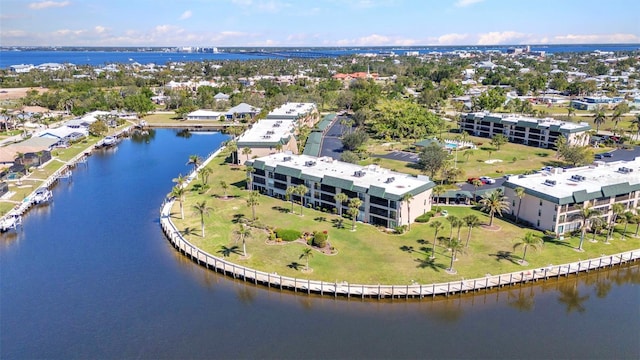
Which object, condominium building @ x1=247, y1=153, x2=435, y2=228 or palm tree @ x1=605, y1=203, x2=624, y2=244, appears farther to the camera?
condominium building @ x1=247, y1=153, x2=435, y2=228

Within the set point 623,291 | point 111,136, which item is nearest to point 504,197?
point 623,291

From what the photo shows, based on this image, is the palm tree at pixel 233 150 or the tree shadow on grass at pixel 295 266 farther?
the palm tree at pixel 233 150

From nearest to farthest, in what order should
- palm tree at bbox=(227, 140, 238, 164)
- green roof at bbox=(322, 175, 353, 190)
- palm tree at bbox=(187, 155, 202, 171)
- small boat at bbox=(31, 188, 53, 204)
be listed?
1. green roof at bbox=(322, 175, 353, 190)
2. small boat at bbox=(31, 188, 53, 204)
3. palm tree at bbox=(187, 155, 202, 171)
4. palm tree at bbox=(227, 140, 238, 164)

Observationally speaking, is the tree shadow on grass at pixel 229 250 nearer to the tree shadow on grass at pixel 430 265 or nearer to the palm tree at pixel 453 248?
the tree shadow on grass at pixel 430 265

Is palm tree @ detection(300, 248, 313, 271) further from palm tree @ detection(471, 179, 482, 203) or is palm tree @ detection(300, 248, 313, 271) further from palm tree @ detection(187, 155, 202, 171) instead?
palm tree @ detection(187, 155, 202, 171)

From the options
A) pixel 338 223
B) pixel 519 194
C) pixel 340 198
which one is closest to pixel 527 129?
pixel 519 194

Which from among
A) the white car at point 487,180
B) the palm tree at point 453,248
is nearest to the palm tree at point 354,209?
the palm tree at point 453,248

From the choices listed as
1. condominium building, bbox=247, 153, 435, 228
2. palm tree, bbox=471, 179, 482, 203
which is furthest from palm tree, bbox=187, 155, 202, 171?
palm tree, bbox=471, 179, 482, 203
